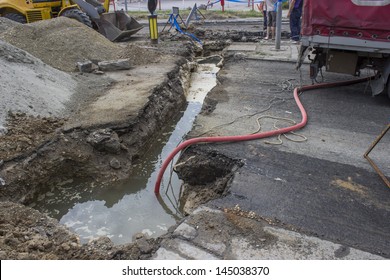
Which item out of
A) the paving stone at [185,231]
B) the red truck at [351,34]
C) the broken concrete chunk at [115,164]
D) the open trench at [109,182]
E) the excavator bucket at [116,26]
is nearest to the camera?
the paving stone at [185,231]

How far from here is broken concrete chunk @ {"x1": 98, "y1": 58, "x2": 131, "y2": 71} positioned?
30.6 feet

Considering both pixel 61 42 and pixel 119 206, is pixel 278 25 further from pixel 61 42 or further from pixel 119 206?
pixel 119 206

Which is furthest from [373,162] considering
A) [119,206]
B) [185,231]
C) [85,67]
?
[85,67]

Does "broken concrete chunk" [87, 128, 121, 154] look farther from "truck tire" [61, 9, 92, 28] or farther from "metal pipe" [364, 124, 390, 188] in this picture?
"truck tire" [61, 9, 92, 28]

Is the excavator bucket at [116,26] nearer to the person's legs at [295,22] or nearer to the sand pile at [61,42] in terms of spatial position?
the sand pile at [61,42]

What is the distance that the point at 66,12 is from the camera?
1248 cm

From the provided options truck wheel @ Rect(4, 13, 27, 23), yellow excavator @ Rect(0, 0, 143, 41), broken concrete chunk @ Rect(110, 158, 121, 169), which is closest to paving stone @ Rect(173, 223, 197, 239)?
broken concrete chunk @ Rect(110, 158, 121, 169)

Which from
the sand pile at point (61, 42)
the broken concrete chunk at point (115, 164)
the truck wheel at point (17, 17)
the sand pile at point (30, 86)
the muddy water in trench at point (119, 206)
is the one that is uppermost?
the truck wheel at point (17, 17)

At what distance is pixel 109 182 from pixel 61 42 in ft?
20.3

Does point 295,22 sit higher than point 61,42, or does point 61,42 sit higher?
point 295,22

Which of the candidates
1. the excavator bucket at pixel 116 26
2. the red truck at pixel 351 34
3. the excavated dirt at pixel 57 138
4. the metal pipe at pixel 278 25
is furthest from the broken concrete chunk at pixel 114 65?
the metal pipe at pixel 278 25

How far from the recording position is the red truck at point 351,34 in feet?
21.5

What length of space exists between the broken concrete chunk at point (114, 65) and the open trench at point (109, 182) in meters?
3.40

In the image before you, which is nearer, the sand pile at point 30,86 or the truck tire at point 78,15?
the sand pile at point 30,86
